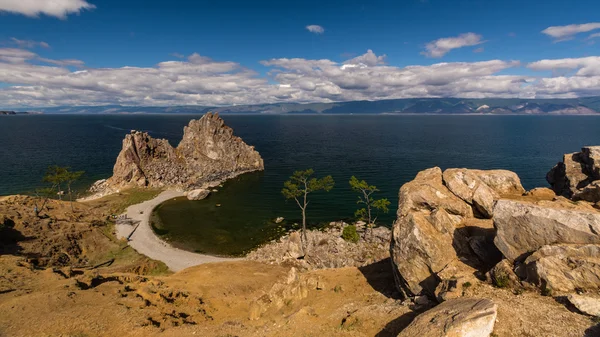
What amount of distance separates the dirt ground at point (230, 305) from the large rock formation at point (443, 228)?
2559mm

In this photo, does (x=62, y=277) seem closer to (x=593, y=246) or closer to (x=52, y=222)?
(x=52, y=222)

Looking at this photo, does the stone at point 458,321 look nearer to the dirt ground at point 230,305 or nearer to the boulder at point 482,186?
the dirt ground at point 230,305

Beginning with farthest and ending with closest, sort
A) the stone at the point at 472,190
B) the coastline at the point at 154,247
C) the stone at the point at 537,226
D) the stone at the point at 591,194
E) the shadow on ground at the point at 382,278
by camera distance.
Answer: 1. the coastline at the point at 154,247
2. the stone at the point at 472,190
3. the shadow on ground at the point at 382,278
4. the stone at the point at 591,194
5. the stone at the point at 537,226

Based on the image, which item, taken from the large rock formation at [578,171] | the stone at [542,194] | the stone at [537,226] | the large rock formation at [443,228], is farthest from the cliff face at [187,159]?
the large rock formation at [578,171]

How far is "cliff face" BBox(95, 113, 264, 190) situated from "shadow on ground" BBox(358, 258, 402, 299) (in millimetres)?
80052

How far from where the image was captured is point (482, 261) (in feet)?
73.7

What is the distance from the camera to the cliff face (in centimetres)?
9831

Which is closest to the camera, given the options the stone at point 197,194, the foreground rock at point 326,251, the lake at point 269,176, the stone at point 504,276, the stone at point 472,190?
the stone at point 504,276

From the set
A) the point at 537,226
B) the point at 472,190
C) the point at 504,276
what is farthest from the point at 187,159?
the point at 537,226

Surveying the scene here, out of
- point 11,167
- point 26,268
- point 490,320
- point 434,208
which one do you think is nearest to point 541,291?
point 490,320

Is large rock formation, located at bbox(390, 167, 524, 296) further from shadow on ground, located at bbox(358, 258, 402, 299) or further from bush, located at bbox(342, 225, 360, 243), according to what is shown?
bush, located at bbox(342, 225, 360, 243)

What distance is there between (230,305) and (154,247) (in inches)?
1292

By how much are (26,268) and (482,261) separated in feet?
164

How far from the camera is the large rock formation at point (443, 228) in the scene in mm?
22422
